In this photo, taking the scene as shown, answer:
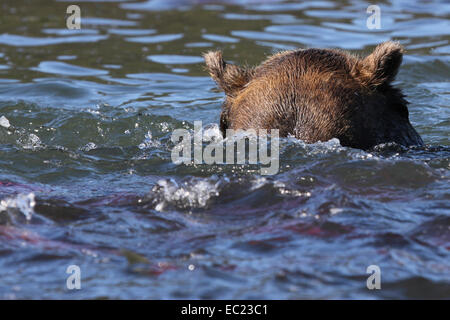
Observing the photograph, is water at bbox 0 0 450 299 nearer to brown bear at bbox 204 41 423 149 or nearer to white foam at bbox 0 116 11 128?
white foam at bbox 0 116 11 128

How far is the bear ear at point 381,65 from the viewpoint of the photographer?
19.5ft

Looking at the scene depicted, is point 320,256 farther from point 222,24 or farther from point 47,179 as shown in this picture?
point 222,24

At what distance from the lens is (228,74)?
6430 millimetres

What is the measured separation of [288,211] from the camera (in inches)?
185

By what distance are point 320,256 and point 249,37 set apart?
8.42 m

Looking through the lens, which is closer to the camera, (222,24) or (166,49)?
(166,49)

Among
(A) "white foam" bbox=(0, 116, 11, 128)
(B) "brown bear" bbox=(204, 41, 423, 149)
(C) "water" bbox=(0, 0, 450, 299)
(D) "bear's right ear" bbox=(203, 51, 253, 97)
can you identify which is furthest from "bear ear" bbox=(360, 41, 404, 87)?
(A) "white foam" bbox=(0, 116, 11, 128)

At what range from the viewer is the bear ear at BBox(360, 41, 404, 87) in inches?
234

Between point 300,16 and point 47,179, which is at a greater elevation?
point 300,16

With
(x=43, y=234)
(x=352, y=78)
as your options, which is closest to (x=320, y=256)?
(x=43, y=234)
